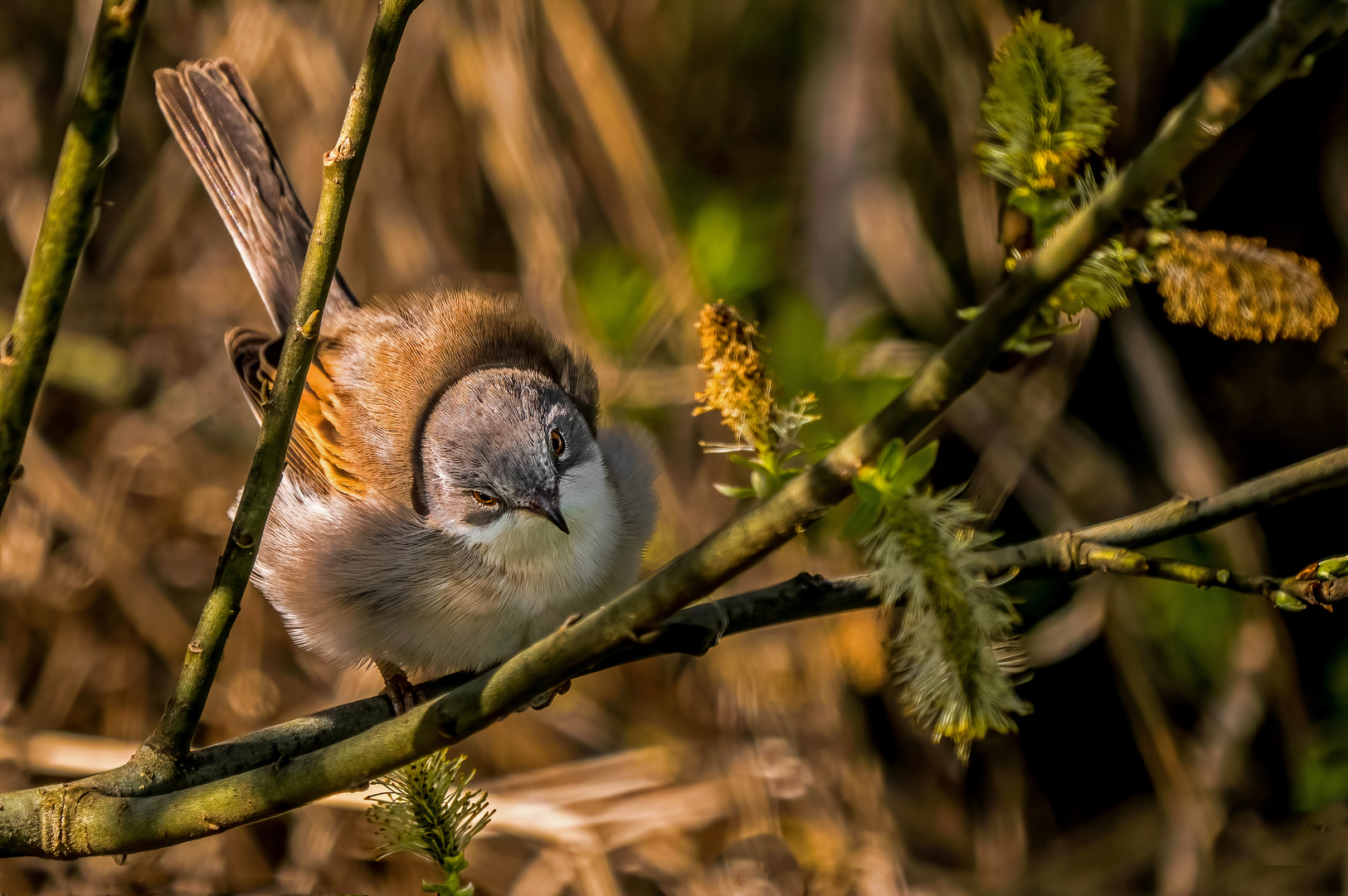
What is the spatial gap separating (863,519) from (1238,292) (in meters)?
0.57

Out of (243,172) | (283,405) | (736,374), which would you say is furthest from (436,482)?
(736,374)

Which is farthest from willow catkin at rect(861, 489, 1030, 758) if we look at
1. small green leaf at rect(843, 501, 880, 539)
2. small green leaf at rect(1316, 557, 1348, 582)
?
small green leaf at rect(1316, 557, 1348, 582)

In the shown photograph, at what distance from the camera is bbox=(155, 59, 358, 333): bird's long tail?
3496 mm

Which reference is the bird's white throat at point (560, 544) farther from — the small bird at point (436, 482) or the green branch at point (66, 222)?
the green branch at point (66, 222)

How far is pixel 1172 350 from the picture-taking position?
466 centimetres

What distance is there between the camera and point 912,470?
1296 millimetres

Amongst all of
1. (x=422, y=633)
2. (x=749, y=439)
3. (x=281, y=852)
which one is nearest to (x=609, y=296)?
(x=422, y=633)

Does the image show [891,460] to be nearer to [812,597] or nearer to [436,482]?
[812,597]

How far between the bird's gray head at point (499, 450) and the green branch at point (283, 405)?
3.43ft

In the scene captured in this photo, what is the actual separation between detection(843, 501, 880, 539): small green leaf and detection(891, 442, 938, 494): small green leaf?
0.04 meters

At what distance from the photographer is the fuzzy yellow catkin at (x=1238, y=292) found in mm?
1344

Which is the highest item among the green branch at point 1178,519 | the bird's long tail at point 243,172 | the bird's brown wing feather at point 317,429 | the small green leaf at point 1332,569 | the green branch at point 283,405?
the bird's long tail at point 243,172

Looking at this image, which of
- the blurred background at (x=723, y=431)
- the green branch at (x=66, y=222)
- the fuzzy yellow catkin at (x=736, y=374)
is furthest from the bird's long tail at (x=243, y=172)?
the fuzzy yellow catkin at (x=736, y=374)

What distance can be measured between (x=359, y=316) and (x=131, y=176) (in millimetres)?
3425
